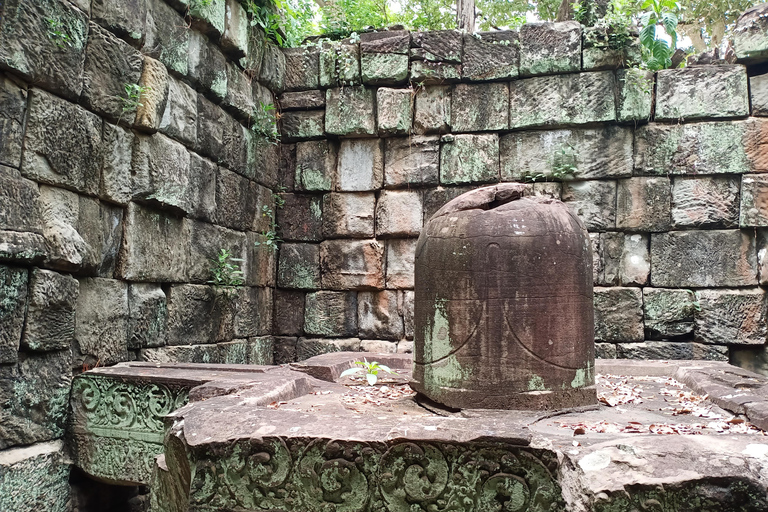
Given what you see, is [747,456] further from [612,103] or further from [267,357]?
[267,357]

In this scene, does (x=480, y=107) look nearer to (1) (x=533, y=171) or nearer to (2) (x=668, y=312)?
(1) (x=533, y=171)

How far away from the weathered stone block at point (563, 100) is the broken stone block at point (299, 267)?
2.52 meters

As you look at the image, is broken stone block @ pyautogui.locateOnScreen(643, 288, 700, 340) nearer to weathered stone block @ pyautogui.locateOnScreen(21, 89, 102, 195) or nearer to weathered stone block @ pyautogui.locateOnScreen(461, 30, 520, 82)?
weathered stone block @ pyautogui.locateOnScreen(461, 30, 520, 82)

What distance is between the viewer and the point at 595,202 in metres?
5.75

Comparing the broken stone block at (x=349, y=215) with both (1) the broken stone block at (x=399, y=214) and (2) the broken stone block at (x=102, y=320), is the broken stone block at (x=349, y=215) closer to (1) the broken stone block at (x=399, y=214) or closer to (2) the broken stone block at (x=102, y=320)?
(1) the broken stone block at (x=399, y=214)

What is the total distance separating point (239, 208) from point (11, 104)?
2.67m

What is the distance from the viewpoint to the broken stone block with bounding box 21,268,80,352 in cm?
318

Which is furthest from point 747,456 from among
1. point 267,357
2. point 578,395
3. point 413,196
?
point 267,357

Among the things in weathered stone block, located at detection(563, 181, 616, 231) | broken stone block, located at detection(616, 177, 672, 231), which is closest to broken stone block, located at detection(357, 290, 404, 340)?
weathered stone block, located at detection(563, 181, 616, 231)

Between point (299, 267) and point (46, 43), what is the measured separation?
3.48m

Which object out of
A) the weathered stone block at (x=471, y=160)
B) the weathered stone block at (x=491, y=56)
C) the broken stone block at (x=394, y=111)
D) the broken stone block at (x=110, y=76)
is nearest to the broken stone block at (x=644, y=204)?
the weathered stone block at (x=471, y=160)

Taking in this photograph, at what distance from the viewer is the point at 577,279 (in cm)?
290

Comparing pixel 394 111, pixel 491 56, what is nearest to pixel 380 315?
pixel 394 111

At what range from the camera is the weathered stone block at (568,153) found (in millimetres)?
5727
